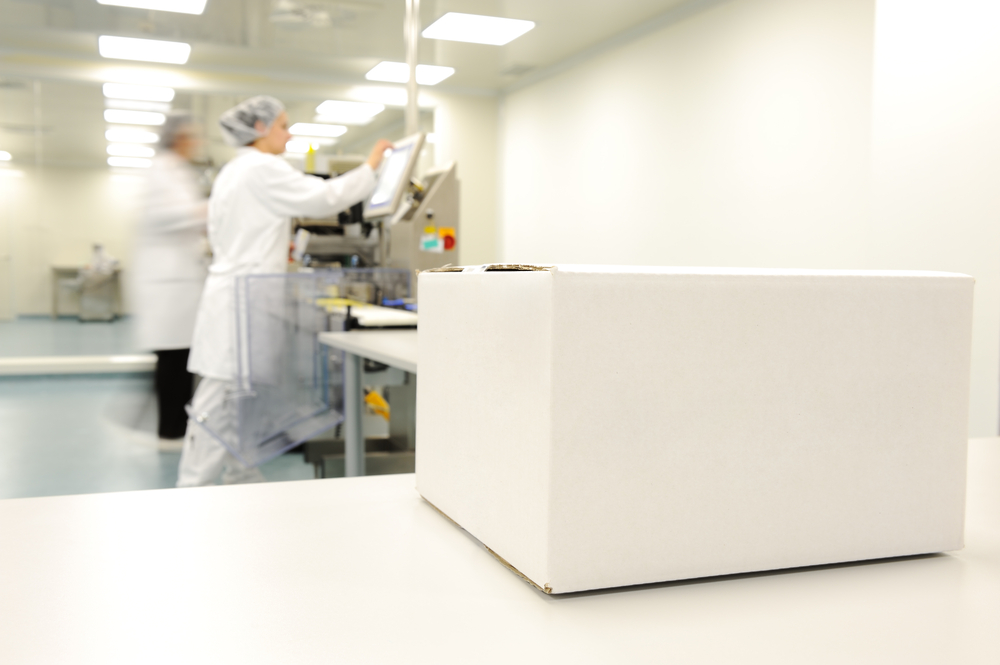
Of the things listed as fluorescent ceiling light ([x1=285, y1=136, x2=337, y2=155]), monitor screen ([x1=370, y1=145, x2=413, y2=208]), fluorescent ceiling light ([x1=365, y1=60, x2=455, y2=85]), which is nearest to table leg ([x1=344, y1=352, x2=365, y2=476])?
monitor screen ([x1=370, y1=145, x2=413, y2=208])

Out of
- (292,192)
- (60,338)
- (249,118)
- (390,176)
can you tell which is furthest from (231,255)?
(60,338)

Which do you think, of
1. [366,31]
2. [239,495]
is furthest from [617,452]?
[366,31]

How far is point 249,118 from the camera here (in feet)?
9.61

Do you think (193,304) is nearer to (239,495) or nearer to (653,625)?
(239,495)

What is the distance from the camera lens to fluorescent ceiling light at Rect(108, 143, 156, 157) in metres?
5.97

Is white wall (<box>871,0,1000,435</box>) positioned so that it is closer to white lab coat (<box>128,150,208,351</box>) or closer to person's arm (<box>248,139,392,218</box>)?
person's arm (<box>248,139,392,218</box>)

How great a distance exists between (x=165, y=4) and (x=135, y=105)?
135cm

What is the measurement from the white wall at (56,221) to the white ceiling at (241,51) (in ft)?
0.55

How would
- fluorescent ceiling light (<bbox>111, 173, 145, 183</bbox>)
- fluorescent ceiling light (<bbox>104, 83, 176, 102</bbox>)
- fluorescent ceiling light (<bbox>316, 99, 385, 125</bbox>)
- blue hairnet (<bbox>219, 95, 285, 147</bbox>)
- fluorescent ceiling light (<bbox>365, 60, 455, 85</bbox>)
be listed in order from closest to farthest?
blue hairnet (<bbox>219, 95, 285, 147</bbox>)
fluorescent ceiling light (<bbox>104, 83, 176, 102</bbox>)
fluorescent ceiling light (<bbox>111, 173, 145, 183</bbox>)
fluorescent ceiling light (<bbox>365, 60, 455, 85</bbox>)
fluorescent ceiling light (<bbox>316, 99, 385, 125</bbox>)

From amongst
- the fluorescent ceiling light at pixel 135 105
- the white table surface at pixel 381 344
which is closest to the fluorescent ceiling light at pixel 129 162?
the fluorescent ceiling light at pixel 135 105

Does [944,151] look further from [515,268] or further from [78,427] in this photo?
[78,427]

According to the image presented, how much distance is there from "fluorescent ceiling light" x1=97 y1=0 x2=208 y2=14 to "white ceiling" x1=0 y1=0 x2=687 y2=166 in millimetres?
85

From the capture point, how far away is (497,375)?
453mm

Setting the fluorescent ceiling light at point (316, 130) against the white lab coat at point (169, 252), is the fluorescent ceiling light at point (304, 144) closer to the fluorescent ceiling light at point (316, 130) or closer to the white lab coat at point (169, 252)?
the fluorescent ceiling light at point (316, 130)
